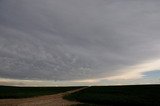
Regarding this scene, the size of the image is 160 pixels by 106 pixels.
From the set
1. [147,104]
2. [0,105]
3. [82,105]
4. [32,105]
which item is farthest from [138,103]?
[0,105]

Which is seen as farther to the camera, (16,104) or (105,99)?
(105,99)

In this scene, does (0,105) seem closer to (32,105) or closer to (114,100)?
(32,105)

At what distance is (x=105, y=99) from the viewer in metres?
40.9

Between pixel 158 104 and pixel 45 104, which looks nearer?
pixel 45 104

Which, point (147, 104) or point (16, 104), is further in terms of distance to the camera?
point (147, 104)

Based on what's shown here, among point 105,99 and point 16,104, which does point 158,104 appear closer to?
point 105,99

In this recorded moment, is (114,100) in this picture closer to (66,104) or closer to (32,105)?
(66,104)

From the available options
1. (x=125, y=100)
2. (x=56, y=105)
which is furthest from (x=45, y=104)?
(x=125, y=100)

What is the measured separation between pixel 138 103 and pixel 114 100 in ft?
11.1

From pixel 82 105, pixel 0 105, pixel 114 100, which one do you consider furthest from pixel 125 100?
pixel 0 105

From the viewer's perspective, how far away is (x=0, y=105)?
35.8m

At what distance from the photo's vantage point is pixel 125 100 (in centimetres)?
4006

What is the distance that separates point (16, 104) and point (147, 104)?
1790 centimetres

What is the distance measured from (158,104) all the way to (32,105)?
1732 centimetres
